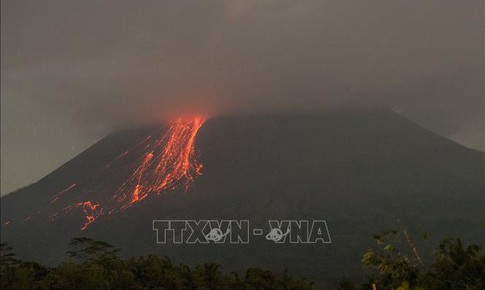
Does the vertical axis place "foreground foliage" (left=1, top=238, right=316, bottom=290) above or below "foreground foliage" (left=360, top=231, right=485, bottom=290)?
above

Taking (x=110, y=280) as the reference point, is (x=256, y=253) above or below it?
above

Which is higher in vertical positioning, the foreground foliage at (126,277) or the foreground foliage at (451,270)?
the foreground foliage at (126,277)

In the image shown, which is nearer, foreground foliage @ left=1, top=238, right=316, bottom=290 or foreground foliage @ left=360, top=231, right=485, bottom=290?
foreground foliage @ left=360, top=231, right=485, bottom=290

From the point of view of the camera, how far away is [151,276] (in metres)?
50.7

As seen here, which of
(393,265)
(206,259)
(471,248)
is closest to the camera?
(393,265)

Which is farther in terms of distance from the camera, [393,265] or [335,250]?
[335,250]

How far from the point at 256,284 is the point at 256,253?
142935 millimetres

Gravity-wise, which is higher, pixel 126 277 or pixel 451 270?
pixel 126 277

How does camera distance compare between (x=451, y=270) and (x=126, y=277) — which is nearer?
(x=451, y=270)

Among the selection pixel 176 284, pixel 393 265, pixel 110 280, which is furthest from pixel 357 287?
pixel 393 265

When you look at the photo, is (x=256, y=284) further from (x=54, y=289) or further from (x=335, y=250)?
(x=335, y=250)

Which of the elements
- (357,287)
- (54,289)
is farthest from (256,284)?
(54,289)

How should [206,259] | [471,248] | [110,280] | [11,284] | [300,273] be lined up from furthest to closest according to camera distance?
1. [206,259]
2. [300,273]
3. [110,280]
4. [11,284]
5. [471,248]

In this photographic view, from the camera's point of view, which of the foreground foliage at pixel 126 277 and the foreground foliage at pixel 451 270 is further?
the foreground foliage at pixel 126 277
